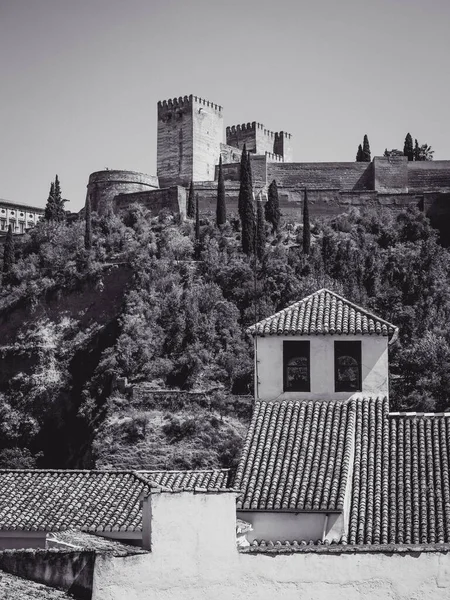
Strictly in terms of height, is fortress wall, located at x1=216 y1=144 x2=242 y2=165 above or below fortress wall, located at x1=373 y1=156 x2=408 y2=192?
above

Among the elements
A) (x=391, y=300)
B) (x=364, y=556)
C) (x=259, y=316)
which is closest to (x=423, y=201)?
(x=391, y=300)

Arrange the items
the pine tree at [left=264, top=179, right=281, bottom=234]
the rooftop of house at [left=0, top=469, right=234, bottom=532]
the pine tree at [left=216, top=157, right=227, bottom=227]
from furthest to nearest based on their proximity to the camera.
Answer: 1. the pine tree at [left=264, top=179, right=281, bottom=234]
2. the pine tree at [left=216, top=157, right=227, bottom=227]
3. the rooftop of house at [left=0, top=469, right=234, bottom=532]

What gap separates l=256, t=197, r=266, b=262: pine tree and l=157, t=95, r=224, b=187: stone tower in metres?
11.3

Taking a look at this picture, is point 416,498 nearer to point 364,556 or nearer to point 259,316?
point 364,556

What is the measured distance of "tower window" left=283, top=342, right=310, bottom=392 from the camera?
25.4 metres

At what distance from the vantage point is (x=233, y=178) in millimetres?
88000

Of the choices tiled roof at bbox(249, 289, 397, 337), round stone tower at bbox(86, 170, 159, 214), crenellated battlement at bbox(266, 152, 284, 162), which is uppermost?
crenellated battlement at bbox(266, 152, 284, 162)

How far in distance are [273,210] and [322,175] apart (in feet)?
28.6

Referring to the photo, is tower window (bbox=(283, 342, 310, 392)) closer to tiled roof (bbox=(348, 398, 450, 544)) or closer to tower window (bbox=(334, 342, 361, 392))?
tower window (bbox=(334, 342, 361, 392))

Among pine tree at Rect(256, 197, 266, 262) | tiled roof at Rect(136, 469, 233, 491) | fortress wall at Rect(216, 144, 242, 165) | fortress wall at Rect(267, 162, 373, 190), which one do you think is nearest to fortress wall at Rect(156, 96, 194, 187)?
fortress wall at Rect(216, 144, 242, 165)

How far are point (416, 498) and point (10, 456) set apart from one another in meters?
41.3

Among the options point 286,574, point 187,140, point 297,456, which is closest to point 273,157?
point 187,140

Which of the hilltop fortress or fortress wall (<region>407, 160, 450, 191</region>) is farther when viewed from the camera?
fortress wall (<region>407, 160, 450, 191</region>)

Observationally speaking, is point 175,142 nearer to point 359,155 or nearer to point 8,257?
point 359,155
